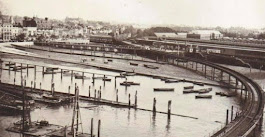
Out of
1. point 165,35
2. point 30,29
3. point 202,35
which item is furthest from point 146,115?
point 30,29

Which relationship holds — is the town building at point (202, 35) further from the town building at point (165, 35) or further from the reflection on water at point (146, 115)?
the reflection on water at point (146, 115)

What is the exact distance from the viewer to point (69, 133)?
23.2ft

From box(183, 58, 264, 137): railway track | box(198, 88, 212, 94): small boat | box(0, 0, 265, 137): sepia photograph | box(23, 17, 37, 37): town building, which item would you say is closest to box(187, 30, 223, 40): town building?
box(0, 0, 265, 137): sepia photograph

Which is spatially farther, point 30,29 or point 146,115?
point 30,29

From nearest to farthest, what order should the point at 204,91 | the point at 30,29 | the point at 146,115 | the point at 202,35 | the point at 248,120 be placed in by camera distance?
1. the point at 248,120
2. the point at 146,115
3. the point at 204,91
4. the point at 202,35
5. the point at 30,29

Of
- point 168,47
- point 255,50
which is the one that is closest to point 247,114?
point 255,50

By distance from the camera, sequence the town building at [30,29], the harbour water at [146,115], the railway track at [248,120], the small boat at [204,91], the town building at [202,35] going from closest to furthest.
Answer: the railway track at [248,120] → the harbour water at [146,115] → the small boat at [204,91] → the town building at [202,35] → the town building at [30,29]

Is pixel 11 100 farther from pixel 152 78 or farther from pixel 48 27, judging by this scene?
pixel 48 27

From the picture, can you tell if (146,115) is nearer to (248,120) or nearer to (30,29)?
(248,120)

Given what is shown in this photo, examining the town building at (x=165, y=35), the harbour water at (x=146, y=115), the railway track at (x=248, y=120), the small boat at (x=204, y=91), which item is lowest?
the harbour water at (x=146, y=115)

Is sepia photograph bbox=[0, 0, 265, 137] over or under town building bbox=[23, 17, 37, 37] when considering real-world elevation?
under

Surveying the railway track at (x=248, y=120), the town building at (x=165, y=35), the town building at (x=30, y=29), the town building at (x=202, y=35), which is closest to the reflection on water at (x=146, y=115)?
the railway track at (x=248, y=120)

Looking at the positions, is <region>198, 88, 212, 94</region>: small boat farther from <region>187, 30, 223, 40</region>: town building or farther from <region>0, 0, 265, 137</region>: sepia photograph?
<region>187, 30, 223, 40</region>: town building

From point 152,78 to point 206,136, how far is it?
24.1ft
